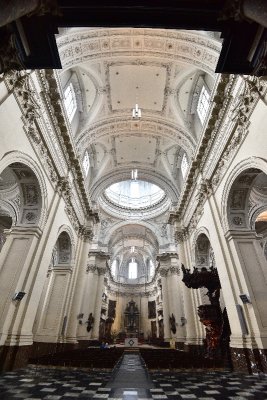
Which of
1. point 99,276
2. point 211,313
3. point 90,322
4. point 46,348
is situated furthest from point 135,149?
point 90,322

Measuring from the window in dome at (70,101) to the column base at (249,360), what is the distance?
42.3 feet

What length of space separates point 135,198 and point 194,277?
2108 centimetres

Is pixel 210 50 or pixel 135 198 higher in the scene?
pixel 135 198

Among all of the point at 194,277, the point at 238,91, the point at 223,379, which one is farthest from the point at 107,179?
the point at 223,379

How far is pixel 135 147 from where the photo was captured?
1834 centimetres

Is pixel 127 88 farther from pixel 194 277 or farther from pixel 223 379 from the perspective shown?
pixel 223 379

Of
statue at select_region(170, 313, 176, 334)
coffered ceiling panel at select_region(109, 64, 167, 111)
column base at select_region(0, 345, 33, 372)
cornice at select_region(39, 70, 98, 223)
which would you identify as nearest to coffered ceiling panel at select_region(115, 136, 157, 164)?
coffered ceiling panel at select_region(109, 64, 167, 111)

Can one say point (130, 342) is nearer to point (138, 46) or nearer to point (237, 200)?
point (237, 200)

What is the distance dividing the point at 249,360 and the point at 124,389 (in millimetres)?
4258

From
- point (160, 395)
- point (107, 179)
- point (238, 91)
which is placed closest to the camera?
point (160, 395)

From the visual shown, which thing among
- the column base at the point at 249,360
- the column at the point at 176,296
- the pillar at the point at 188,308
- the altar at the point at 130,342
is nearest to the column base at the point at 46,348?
the pillar at the point at 188,308

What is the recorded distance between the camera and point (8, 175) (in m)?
11.1

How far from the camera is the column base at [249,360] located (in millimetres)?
6782

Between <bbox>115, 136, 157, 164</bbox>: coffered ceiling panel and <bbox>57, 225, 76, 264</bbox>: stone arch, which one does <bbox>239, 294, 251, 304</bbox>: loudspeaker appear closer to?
<bbox>57, 225, 76, 264</bbox>: stone arch
